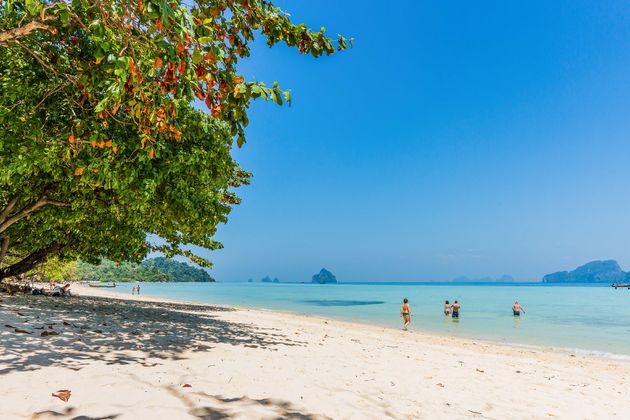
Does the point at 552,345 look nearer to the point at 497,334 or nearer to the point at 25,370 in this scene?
the point at 497,334

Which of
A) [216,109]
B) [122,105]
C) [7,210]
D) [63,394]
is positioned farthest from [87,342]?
Answer: [7,210]

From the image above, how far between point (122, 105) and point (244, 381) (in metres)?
7.09

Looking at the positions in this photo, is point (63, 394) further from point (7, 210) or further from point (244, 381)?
point (7, 210)

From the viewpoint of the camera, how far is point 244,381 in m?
6.06

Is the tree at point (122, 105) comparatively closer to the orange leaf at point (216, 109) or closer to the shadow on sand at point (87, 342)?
the orange leaf at point (216, 109)

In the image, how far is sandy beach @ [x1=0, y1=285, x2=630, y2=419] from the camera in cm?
458

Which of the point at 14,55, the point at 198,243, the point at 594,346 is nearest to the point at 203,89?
the point at 14,55

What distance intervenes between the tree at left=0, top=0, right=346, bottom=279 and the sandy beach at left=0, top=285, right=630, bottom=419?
3.40m

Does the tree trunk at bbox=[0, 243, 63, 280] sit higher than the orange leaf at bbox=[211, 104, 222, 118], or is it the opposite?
the orange leaf at bbox=[211, 104, 222, 118]

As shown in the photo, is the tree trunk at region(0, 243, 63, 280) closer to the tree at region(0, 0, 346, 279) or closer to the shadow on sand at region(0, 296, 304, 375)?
the tree at region(0, 0, 346, 279)

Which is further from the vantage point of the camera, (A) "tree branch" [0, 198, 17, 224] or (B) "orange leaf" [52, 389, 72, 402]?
(A) "tree branch" [0, 198, 17, 224]

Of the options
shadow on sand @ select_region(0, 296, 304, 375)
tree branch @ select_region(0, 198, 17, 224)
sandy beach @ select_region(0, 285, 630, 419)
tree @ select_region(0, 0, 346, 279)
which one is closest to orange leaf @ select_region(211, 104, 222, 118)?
tree @ select_region(0, 0, 346, 279)

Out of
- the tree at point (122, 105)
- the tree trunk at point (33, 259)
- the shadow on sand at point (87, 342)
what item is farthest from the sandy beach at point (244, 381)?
the tree trunk at point (33, 259)

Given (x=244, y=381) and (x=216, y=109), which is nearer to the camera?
(x=216, y=109)
